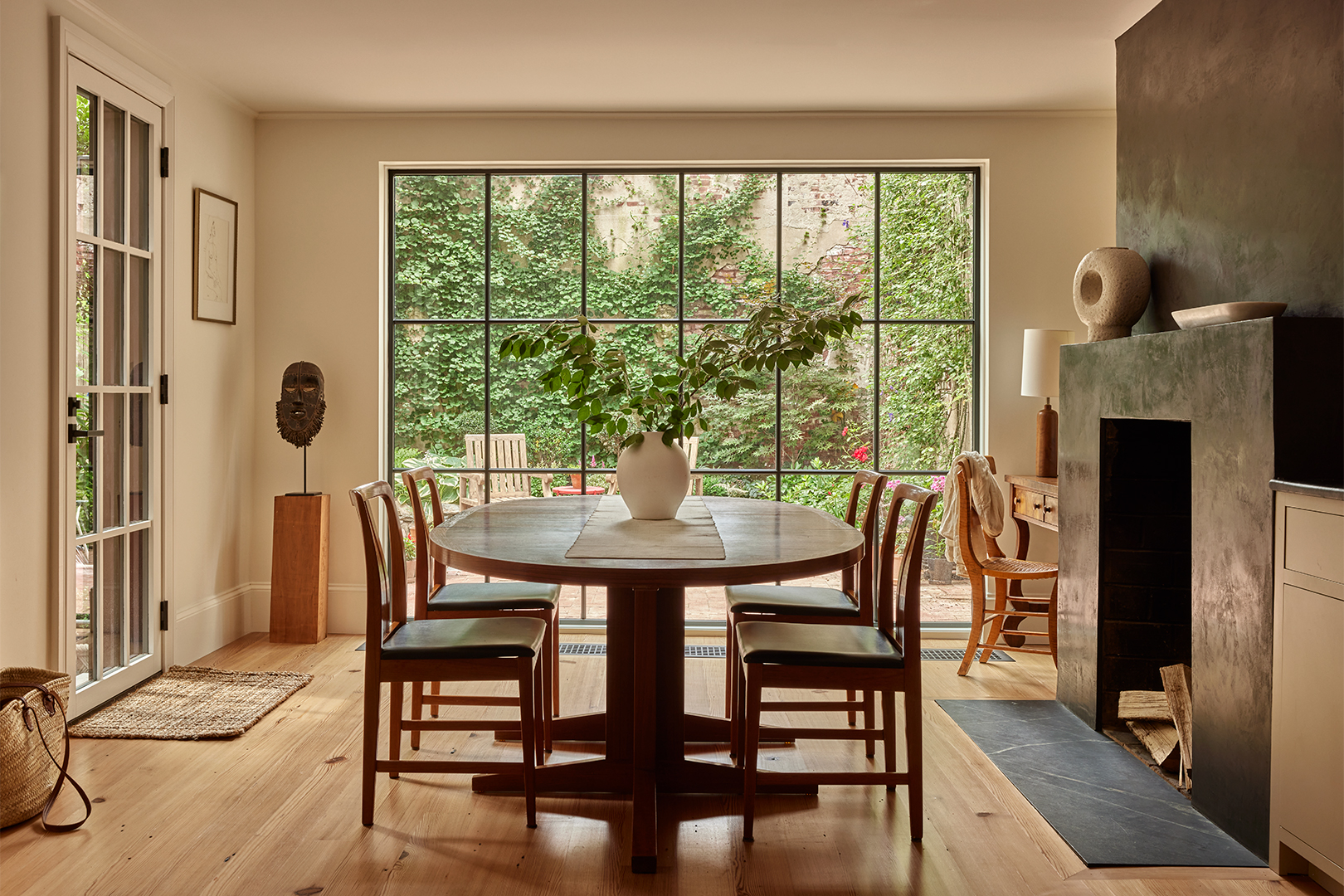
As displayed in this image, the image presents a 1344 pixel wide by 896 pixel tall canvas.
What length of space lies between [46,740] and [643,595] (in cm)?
173

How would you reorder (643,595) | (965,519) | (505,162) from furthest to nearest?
1. (505,162)
2. (965,519)
3. (643,595)

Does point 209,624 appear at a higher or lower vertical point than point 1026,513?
lower

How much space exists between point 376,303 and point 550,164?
1117mm

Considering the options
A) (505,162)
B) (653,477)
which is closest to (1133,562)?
(653,477)

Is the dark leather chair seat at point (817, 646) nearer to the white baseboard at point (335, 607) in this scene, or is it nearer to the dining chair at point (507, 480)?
the dining chair at point (507, 480)

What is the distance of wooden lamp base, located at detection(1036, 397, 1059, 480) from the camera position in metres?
4.39

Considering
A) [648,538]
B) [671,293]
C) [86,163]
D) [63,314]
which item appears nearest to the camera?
[648,538]

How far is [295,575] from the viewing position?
14.5 feet

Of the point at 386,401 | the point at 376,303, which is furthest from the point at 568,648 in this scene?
the point at 376,303

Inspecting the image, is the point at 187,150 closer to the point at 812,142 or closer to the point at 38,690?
the point at 38,690

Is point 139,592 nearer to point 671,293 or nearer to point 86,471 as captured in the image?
point 86,471

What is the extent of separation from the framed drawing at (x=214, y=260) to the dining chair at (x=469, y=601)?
5.49 feet

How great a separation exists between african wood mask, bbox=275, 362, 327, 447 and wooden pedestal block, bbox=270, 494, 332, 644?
0.32 metres

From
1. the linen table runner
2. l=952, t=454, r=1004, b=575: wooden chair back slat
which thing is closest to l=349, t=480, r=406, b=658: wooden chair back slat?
the linen table runner
